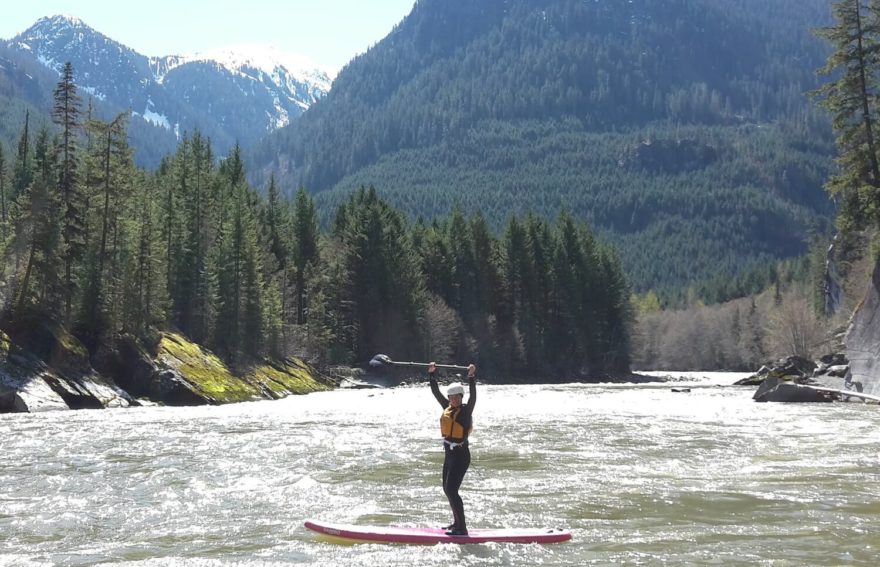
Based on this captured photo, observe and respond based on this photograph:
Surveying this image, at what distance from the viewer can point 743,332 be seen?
148 metres

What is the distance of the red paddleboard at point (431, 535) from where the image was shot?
14578 mm

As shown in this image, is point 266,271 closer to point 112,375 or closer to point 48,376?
point 112,375

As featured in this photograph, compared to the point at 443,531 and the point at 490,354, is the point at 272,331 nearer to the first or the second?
the point at 490,354

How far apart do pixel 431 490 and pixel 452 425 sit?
4.76m

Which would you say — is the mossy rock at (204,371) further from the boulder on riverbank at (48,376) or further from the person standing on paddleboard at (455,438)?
the person standing on paddleboard at (455,438)

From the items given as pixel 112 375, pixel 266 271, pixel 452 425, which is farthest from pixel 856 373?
pixel 266 271

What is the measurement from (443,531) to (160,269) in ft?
166

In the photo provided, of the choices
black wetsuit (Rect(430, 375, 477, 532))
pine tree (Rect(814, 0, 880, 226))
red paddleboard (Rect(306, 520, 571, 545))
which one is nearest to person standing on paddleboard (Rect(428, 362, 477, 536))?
black wetsuit (Rect(430, 375, 477, 532))

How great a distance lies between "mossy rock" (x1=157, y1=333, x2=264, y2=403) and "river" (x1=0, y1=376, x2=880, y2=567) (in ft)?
55.6

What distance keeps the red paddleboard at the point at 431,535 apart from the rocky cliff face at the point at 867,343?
107 ft

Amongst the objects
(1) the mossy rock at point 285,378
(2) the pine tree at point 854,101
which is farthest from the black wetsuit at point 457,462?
(1) the mossy rock at point 285,378

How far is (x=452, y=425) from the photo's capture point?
15383 mm

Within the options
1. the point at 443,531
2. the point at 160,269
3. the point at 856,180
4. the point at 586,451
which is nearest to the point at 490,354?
the point at 160,269

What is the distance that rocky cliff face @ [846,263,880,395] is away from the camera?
42.0m
